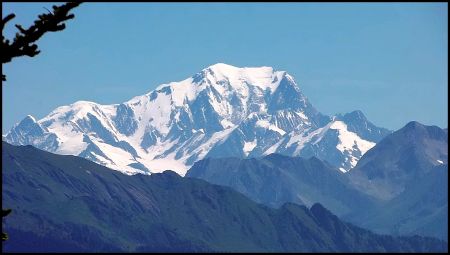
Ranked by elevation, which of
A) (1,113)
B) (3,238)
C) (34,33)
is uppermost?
(34,33)

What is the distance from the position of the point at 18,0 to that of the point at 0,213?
7461mm

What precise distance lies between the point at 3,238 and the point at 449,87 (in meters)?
17.5

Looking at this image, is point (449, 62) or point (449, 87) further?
point (449, 87)

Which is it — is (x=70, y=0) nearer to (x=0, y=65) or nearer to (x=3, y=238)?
(x=0, y=65)

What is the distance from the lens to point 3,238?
2345 cm

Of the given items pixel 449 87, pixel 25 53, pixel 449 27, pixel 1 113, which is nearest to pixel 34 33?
pixel 25 53

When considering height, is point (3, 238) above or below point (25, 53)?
below

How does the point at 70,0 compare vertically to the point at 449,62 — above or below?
above

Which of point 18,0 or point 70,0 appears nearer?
point 70,0

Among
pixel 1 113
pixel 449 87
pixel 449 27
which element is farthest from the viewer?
pixel 449 87

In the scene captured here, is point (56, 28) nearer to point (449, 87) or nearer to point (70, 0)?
point (70, 0)

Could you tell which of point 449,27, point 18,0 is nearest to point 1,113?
point 18,0

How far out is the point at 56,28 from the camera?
23.8m

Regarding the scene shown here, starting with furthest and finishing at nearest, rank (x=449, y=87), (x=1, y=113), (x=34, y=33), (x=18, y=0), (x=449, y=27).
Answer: (x=449, y=87)
(x=449, y=27)
(x=18, y=0)
(x=34, y=33)
(x=1, y=113)
